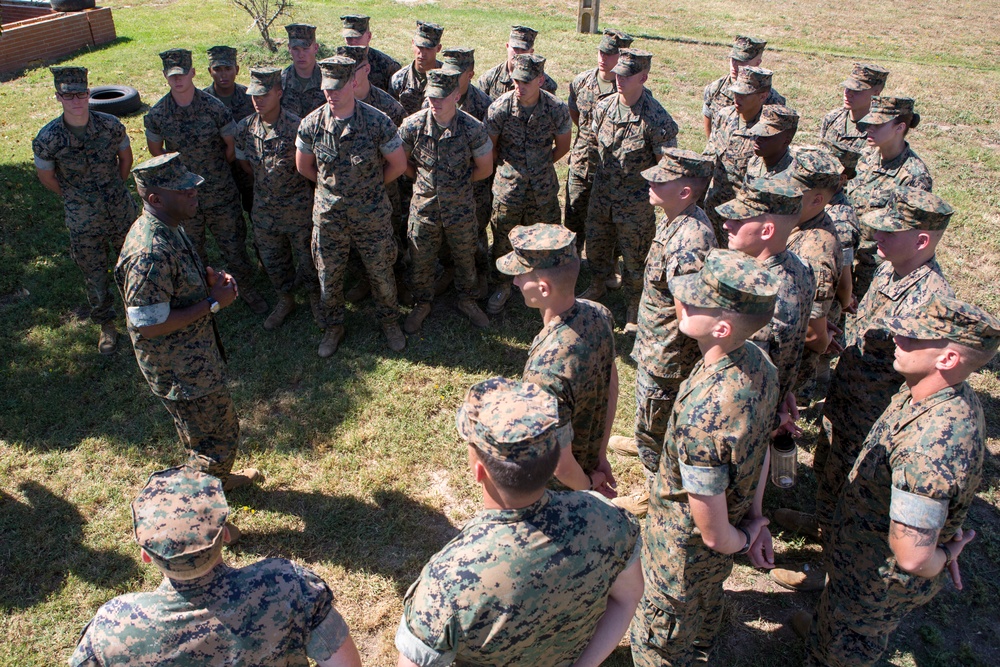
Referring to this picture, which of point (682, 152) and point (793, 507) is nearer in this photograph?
point (682, 152)

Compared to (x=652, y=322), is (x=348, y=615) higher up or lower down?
lower down

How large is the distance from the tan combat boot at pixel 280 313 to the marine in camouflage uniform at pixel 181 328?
84.5 inches

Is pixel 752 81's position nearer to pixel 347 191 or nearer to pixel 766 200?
pixel 766 200

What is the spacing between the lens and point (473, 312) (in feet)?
23.4

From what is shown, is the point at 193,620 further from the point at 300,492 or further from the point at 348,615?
the point at 300,492

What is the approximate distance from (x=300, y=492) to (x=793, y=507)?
12.4 ft

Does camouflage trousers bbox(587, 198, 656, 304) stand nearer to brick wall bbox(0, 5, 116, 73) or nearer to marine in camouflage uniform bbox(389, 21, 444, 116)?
marine in camouflage uniform bbox(389, 21, 444, 116)

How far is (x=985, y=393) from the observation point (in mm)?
6297

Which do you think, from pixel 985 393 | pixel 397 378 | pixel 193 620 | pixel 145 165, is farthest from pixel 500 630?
pixel 985 393

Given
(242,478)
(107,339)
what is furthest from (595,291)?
(107,339)

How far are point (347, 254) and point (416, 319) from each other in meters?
1.06

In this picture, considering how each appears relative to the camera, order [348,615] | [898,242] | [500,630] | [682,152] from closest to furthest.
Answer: [500,630], [898,242], [348,615], [682,152]

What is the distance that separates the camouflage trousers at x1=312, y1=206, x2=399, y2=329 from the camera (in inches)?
243

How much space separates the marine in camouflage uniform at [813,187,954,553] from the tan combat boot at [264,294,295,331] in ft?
16.8
